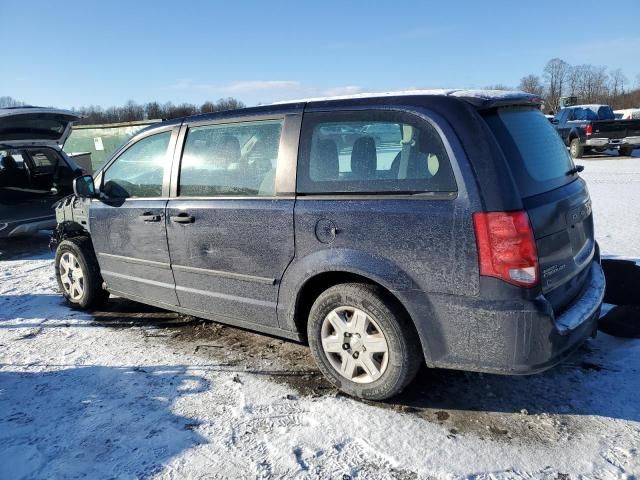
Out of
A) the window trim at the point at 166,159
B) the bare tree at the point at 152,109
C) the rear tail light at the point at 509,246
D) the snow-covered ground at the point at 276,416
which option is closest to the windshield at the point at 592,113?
the snow-covered ground at the point at 276,416

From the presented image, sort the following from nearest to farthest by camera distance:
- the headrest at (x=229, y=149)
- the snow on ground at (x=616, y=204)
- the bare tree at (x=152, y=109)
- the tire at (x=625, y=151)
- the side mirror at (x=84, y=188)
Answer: the headrest at (x=229, y=149)
the side mirror at (x=84, y=188)
the snow on ground at (x=616, y=204)
the tire at (x=625, y=151)
the bare tree at (x=152, y=109)

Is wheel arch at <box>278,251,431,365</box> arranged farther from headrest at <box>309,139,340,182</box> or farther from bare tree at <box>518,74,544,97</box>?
bare tree at <box>518,74,544,97</box>

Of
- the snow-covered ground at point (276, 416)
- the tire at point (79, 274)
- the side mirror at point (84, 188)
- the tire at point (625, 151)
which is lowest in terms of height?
the snow-covered ground at point (276, 416)

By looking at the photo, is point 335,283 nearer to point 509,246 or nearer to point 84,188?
point 509,246

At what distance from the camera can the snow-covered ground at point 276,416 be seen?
254 cm

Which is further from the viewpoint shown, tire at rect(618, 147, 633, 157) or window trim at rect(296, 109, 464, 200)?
tire at rect(618, 147, 633, 157)

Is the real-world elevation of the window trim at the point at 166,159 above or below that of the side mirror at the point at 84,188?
above

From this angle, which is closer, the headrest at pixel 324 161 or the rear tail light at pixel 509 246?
the rear tail light at pixel 509 246

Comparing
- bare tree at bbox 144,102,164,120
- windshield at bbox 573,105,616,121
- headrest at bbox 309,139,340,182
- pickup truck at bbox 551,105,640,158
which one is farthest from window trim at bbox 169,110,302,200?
bare tree at bbox 144,102,164,120

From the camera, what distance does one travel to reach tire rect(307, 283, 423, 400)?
2.88 metres

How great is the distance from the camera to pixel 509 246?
2496 mm

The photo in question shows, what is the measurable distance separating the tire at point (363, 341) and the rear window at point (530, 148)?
100 centimetres

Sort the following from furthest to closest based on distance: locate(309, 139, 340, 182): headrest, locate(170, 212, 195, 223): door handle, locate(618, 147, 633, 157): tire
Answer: locate(618, 147, 633, 157): tire < locate(170, 212, 195, 223): door handle < locate(309, 139, 340, 182): headrest

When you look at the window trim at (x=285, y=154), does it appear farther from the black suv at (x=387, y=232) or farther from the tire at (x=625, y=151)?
the tire at (x=625, y=151)
